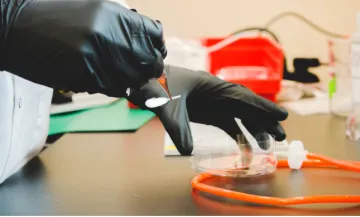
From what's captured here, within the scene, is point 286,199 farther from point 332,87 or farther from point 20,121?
point 332,87

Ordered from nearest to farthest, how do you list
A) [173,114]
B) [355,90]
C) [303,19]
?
[173,114]
[355,90]
[303,19]

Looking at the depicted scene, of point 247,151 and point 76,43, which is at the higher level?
point 76,43

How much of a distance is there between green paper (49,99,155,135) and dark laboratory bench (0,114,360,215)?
0.45 feet

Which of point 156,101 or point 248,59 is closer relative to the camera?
point 156,101

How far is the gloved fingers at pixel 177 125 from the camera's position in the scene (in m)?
0.62

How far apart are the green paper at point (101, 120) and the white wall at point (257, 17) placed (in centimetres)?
44

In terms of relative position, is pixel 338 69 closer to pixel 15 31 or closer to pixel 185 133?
pixel 185 133

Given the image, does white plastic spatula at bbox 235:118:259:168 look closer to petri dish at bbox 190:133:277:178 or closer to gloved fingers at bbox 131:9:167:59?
petri dish at bbox 190:133:277:178

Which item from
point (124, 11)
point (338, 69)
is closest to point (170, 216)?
point (124, 11)

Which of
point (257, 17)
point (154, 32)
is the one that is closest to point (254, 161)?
point (154, 32)

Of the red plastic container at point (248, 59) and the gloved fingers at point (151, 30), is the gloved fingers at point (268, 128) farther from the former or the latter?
the red plastic container at point (248, 59)

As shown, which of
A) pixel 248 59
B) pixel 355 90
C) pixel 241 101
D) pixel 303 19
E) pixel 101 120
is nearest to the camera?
pixel 241 101

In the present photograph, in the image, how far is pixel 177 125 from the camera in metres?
0.63

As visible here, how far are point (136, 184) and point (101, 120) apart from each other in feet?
1.63
